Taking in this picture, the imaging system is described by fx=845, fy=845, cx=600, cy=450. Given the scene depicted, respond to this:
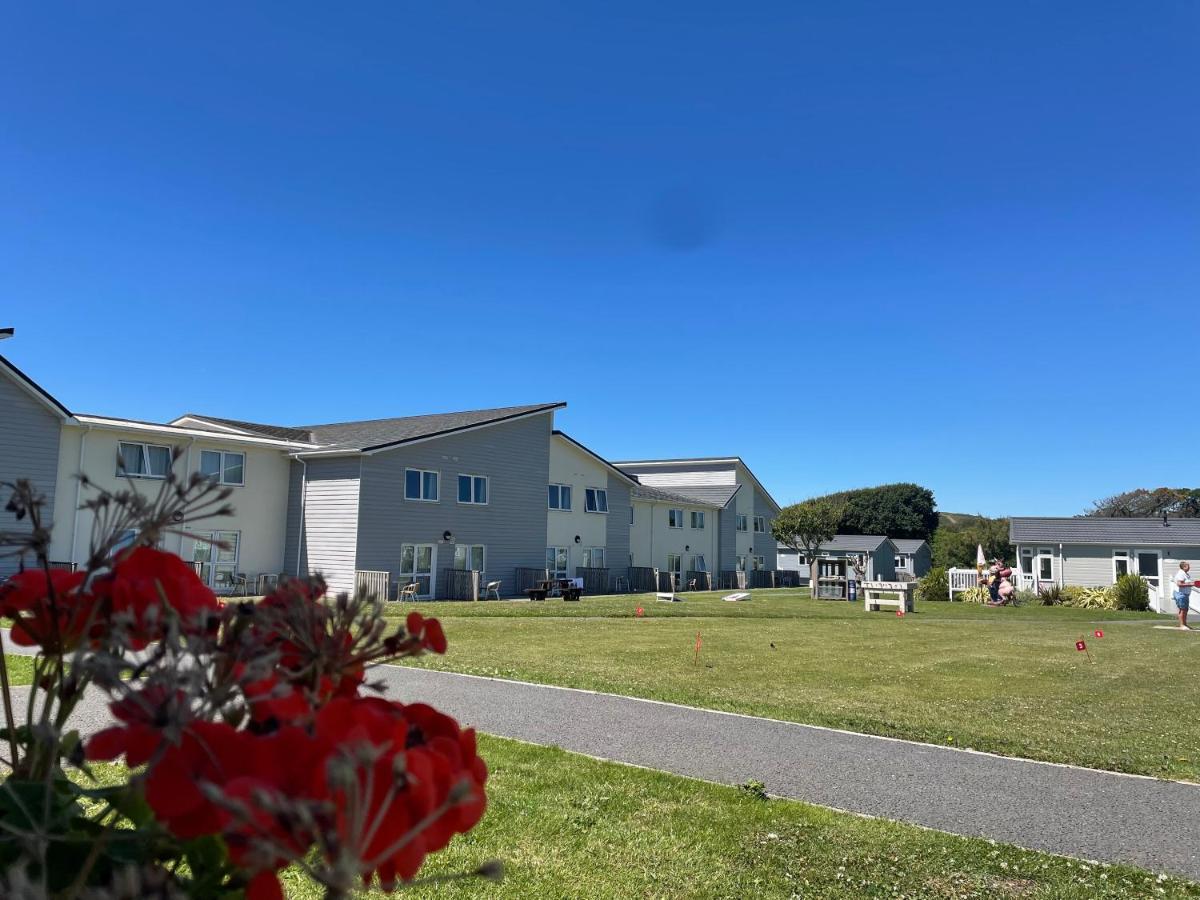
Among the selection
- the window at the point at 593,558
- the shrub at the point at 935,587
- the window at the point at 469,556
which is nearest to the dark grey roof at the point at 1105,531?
the shrub at the point at 935,587

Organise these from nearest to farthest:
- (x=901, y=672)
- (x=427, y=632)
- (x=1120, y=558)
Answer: (x=427, y=632)
(x=901, y=672)
(x=1120, y=558)

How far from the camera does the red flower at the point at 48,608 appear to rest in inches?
41.6

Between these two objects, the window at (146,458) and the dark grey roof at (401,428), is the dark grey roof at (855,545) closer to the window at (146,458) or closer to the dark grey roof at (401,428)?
the dark grey roof at (401,428)

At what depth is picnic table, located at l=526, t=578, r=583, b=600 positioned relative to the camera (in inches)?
1281

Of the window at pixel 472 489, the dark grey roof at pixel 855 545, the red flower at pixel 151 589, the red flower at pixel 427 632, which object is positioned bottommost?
the red flower at pixel 427 632

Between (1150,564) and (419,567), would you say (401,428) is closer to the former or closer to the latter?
(419,567)

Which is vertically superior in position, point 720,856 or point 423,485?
point 423,485

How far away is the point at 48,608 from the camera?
1.07 metres

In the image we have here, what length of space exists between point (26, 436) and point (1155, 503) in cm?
9467

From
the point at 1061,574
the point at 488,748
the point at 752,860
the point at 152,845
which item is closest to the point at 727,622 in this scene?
the point at 488,748

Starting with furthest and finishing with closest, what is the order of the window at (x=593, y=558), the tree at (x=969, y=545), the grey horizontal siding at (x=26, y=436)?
the tree at (x=969, y=545) → the window at (x=593, y=558) → the grey horizontal siding at (x=26, y=436)

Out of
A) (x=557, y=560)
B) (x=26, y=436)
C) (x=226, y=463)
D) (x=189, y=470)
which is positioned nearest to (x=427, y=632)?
(x=189, y=470)

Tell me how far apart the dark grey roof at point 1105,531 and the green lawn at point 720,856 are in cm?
4681

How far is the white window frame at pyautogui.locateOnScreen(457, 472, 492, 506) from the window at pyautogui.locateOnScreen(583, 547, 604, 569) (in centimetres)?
768
